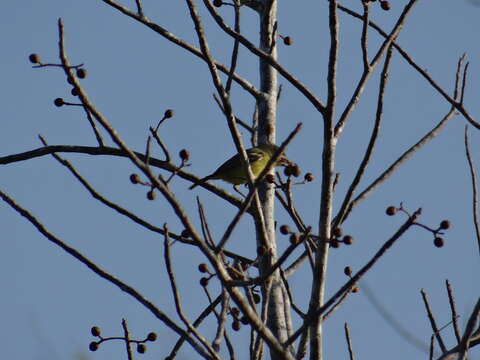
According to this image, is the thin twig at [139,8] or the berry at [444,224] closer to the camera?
the berry at [444,224]

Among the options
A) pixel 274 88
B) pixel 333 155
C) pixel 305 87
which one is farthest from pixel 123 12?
pixel 333 155

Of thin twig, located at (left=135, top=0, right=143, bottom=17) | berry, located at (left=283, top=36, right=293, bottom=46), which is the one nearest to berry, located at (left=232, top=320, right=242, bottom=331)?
thin twig, located at (left=135, top=0, right=143, bottom=17)

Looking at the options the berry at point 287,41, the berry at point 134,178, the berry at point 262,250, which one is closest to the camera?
the berry at point 262,250

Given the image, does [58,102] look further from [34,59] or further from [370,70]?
[370,70]

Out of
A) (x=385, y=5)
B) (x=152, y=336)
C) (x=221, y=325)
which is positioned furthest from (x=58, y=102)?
(x=385, y=5)

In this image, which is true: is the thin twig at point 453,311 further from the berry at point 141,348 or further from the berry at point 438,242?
the berry at point 141,348

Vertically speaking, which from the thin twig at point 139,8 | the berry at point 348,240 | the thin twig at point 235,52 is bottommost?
the berry at point 348,240

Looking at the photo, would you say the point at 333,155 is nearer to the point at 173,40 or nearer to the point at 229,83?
the point at 229,83

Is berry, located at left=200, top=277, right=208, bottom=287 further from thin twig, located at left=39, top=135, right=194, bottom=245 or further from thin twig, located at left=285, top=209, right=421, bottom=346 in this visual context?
thin twig, located at left=285, top=209, right=421, bottom=346

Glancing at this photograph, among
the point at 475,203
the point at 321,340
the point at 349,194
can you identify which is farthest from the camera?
the point at 475,203

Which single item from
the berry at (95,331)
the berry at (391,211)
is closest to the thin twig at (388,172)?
the berry at (391,211)

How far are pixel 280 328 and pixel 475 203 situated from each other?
1.23 metres

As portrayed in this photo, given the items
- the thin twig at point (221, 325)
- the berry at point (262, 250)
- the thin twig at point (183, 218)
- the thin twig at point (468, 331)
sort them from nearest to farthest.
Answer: the thin twig at point (183, 218)
the thin twig at point (468, 331)
the thin twig at point (221, 325)
the berry at point (262, 250)

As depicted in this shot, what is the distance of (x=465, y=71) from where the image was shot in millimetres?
5109
